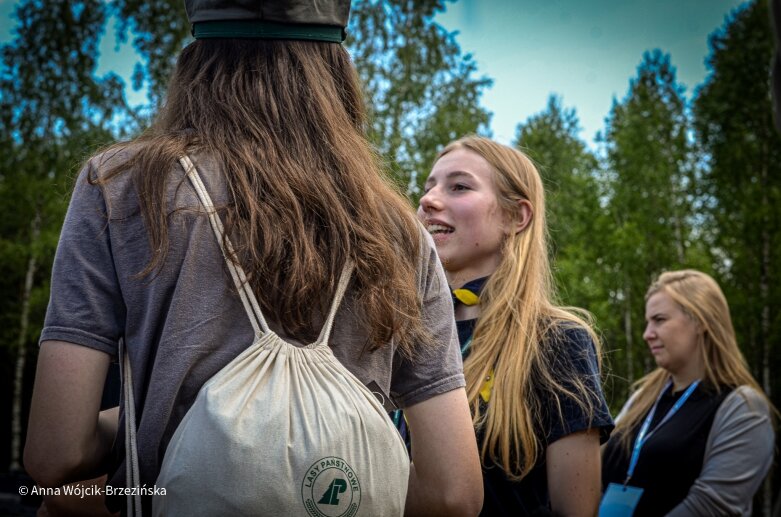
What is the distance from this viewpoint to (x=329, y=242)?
1.62 meters

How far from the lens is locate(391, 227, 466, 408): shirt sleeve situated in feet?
5.81

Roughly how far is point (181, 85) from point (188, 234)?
41 centimetres

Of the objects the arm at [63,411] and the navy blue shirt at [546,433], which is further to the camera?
the navy blue shirt at [546,433]

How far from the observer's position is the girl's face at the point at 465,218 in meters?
3.26

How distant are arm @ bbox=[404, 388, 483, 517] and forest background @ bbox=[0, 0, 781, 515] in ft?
47.4

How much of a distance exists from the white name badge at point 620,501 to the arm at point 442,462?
3.00 metres

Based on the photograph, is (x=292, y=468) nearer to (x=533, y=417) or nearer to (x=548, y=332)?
(x=533, y=417)

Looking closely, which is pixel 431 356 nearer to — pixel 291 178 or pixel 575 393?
pixel 291 178

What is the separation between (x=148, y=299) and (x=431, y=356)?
63cm

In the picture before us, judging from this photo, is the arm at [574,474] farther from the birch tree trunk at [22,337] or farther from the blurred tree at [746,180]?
the birch tree trunk at [22,337]

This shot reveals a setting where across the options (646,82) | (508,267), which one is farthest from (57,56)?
(508,267)

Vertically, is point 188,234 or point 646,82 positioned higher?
point 646,82

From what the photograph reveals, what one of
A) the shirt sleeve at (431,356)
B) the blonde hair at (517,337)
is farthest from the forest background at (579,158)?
the shirt sleeve at (431,356)

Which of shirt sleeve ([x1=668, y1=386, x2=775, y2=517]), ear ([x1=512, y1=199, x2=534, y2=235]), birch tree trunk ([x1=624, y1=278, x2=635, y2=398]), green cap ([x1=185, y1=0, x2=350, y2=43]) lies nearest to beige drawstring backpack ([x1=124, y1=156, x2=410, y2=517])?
green cap ([x1=185, y1=0, x2=350, y2=43])
